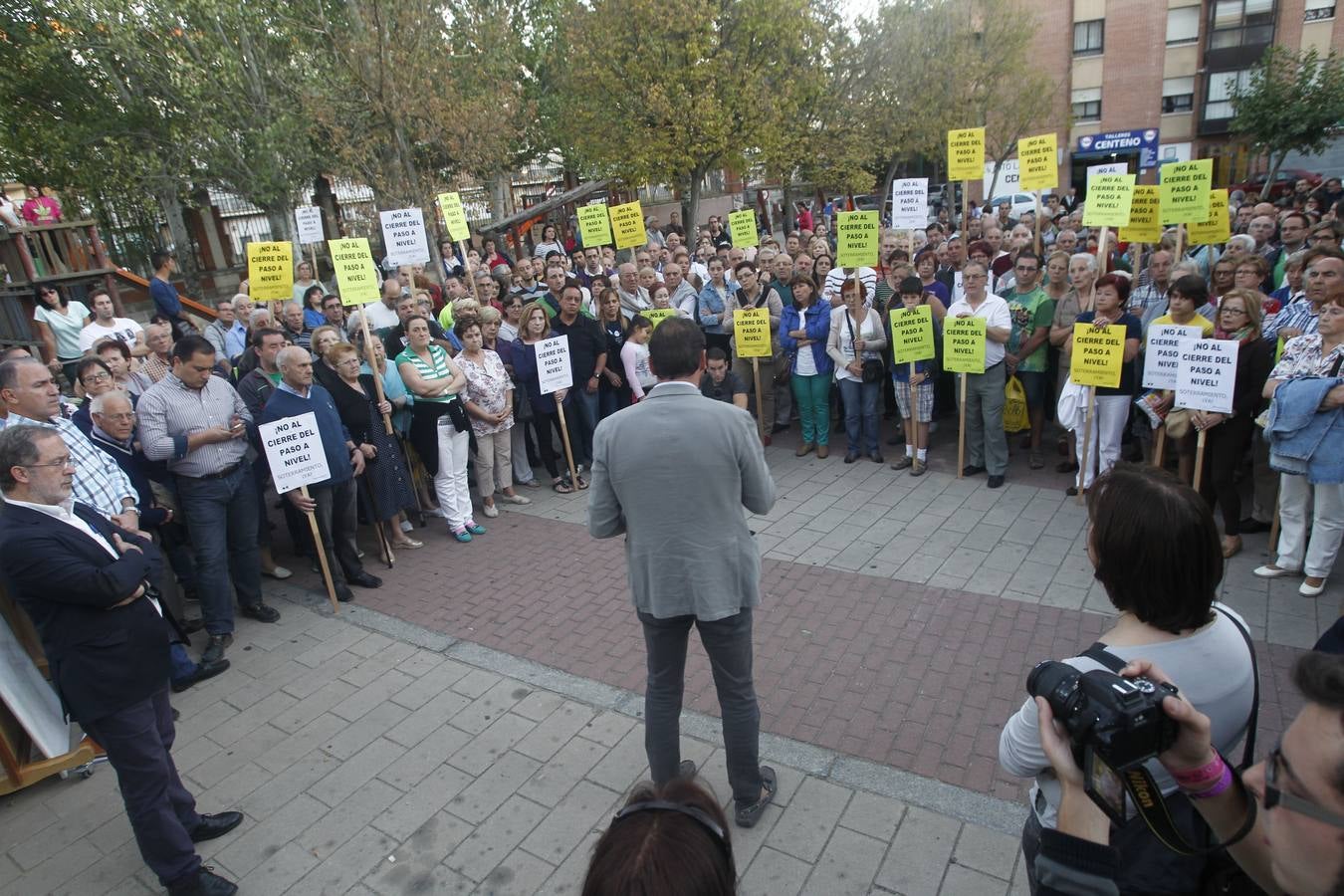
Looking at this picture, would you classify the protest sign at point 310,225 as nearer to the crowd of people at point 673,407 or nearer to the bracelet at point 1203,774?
the crowd of people at point 673,407

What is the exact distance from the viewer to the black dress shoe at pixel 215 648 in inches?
210

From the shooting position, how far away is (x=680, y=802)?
145 cm

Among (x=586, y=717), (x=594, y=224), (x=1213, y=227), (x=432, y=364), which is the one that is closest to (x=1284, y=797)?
(x=586, y=717)

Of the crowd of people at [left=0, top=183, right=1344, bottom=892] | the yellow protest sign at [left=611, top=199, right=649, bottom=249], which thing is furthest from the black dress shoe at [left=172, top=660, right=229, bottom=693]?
the yellow protest sign at [left=611, top=199, right=649, bottom=249]

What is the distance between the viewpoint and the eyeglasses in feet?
4.00

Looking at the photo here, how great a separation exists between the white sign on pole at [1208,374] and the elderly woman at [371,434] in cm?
601

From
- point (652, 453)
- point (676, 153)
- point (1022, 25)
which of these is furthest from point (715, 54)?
point (1022, 25)

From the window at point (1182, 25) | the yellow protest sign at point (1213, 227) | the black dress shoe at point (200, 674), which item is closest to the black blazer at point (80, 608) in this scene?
the black dress shoe at point (200, 674)

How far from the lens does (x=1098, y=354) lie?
6.36 metres

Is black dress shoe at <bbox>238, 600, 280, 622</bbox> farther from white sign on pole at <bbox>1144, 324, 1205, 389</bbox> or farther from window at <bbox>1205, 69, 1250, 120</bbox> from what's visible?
window at <bbox>1205, 69, 1250, 120</bbox>

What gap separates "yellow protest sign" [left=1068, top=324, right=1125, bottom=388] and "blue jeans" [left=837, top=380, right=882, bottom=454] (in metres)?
1.98

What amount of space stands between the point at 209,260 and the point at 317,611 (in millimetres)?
→ 20762

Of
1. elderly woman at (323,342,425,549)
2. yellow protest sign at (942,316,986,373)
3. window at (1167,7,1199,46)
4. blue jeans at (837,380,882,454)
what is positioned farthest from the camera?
window at (1167,7,1199,46)

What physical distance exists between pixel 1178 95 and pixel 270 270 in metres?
42.0
